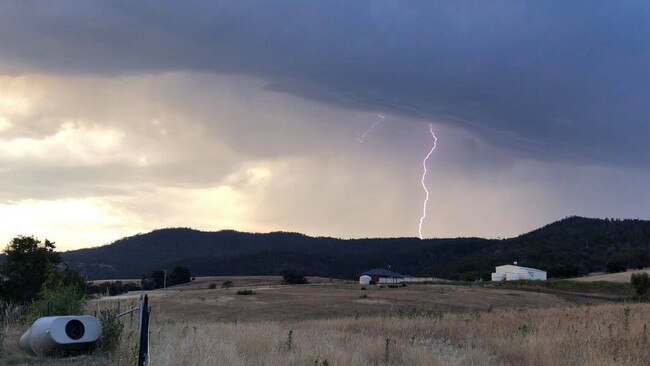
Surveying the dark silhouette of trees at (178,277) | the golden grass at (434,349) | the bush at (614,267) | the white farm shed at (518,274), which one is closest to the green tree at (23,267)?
the golden grass at (434,349)

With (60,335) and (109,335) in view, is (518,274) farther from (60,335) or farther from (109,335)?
(60,335)

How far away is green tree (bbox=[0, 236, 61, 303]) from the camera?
162 feet

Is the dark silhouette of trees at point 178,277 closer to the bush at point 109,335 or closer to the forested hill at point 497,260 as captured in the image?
the forested hill at point 497,260

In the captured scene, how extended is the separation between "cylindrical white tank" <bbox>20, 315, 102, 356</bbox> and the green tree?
1539 inches

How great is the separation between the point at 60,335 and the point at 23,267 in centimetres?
4119

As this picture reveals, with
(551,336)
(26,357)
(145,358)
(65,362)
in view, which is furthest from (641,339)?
(26,357)

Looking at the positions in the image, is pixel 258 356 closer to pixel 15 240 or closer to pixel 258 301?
pixel 15 240

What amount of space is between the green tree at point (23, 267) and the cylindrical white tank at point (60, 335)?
3910cm

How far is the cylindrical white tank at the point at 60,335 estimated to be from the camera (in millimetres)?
13078

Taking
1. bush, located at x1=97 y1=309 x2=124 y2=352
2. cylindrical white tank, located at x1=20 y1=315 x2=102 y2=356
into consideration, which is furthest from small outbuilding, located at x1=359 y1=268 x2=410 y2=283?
cylindrical white tank, located at x1=20 y1=315 x2=102 y2=356

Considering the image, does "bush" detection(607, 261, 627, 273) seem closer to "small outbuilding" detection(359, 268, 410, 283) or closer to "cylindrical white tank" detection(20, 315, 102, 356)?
"small outbuilding" detection(359, 268, 410, 283)

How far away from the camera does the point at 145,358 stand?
9.24 m

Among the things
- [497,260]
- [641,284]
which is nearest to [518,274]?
[497,260]

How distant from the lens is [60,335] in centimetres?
1317
